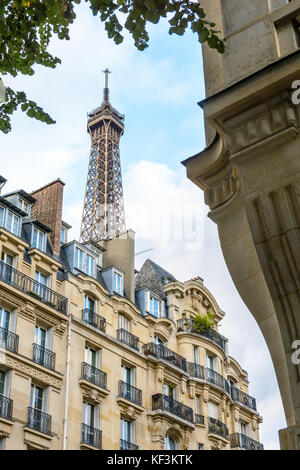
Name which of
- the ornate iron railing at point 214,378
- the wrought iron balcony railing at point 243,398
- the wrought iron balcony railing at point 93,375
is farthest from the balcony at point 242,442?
the wrought iron balcony railing at point 93,375

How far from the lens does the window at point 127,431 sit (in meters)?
31.4

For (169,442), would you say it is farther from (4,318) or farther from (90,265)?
(4,318)

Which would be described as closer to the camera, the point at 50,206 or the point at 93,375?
the point at 93,375

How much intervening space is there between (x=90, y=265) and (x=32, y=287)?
17.9ft

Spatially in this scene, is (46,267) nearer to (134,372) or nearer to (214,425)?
(134,372)

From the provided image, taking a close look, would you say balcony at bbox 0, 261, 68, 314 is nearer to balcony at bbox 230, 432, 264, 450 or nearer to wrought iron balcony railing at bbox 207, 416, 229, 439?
wrought iron balcony railing at bbox 207, 416, 229, 439

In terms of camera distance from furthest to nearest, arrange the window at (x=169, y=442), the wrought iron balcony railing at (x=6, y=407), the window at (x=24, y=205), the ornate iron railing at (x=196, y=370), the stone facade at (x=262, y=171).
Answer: the ornate iron railing at (x=196, y=370) < the window at (x=169, y=442) < the window at (x=24, y=205) < the wrought iron balcony railing at (x=6, y=407) < the stone facade at (x=262, y=171)

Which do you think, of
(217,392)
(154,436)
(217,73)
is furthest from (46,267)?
(217,73)

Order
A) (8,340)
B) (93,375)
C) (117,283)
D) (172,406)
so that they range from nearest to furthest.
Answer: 1. (8,340)
2. (93,375)
3. (172,406)
4. (117,283)

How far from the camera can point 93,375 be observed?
3070cm

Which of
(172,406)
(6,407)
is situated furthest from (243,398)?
(6,407)

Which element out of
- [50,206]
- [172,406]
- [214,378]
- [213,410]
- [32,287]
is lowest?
[172,406]

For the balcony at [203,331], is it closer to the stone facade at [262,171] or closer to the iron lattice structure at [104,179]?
the stone facade at [262,171]

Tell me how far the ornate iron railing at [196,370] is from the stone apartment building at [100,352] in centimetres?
7
